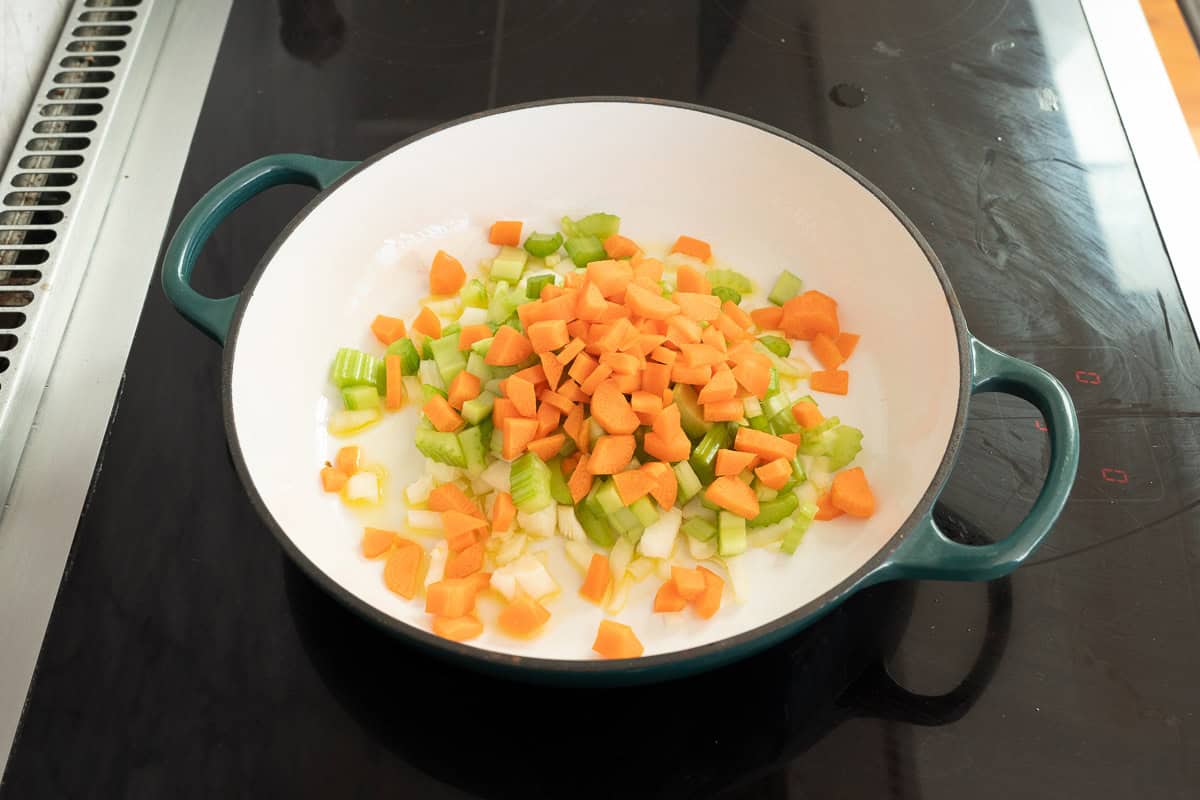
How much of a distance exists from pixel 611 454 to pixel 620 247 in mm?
334

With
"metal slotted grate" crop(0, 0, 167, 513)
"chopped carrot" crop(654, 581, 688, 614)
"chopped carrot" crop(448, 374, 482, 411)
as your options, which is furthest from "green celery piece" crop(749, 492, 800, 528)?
"metal slotted grate" crop(0, 0, 167, 513)

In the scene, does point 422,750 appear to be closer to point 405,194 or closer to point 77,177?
point 405,194

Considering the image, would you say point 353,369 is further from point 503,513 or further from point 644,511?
point 644,511

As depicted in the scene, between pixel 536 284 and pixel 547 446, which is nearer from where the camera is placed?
pixel 547 446

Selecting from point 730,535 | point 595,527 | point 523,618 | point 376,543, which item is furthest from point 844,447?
point 376,543

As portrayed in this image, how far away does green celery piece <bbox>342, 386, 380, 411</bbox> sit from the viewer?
105cm

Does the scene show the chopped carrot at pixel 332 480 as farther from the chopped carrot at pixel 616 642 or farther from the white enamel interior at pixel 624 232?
the chopped carrot at pixel 616 642

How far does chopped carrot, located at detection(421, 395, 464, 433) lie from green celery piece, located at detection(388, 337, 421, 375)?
0.27 feet

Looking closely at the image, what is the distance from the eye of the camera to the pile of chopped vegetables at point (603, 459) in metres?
0.92

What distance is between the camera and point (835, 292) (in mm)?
1129

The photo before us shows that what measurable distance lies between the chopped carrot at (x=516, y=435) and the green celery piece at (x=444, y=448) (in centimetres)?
6

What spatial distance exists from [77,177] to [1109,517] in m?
1.30

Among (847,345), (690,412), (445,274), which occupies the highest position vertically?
(445,274)

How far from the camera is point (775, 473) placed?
37.1 inches
